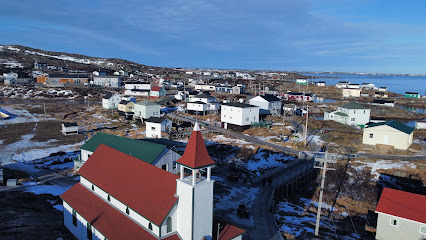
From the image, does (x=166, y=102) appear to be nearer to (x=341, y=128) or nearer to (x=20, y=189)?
(x=341, y=128)

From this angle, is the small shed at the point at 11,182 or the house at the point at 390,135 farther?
the house at the point at 390,135

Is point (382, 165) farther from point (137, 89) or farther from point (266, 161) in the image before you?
point (137, 89)

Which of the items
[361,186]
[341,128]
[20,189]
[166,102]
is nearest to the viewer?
[20,189]

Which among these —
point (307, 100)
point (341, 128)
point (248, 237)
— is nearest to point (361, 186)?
point (248, 237)

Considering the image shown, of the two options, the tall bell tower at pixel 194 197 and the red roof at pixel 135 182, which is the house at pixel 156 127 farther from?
the tall bell tower at pixel 194 197

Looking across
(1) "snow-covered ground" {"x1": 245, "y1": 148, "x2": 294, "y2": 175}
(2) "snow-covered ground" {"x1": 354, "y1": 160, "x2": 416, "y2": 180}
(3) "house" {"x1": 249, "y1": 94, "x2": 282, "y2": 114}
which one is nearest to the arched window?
(1) "snow-covered ground" {"x1": 245, "y1": 148, "x2": 294, "y2": 175}

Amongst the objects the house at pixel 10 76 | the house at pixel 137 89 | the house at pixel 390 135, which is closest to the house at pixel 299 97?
the house at pixel 137 89

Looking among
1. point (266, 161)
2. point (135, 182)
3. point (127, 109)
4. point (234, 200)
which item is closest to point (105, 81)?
point (127, 109)
